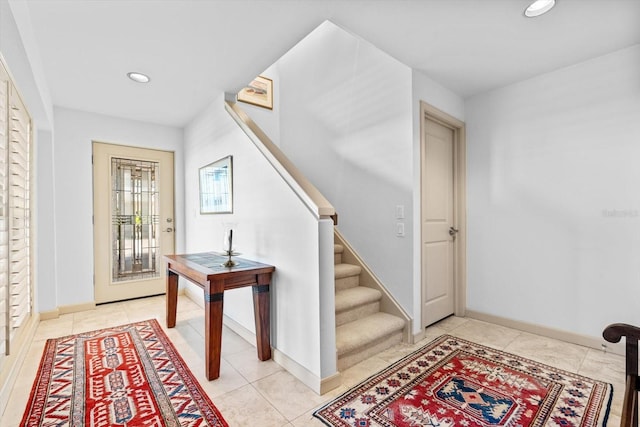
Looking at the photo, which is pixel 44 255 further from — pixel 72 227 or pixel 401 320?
pixel 401 320

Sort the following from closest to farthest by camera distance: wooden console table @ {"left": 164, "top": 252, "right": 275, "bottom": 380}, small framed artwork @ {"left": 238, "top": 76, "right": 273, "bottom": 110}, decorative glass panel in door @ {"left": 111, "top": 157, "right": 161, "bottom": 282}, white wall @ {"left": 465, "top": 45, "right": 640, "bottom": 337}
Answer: wooden console table @ {"left": 164, "top": 252, "right": 275, "bottom": 380}
white wall @ {"left": 465, "top": 45, "right": 640, "bottom": 337}
decorative glass panel in door @ {"left": 111, "top": 157, "right": 161, "bottom": 282}
small framed artwork @ {"left": 238, "top": 76, "right": 273, "bottom": 110}

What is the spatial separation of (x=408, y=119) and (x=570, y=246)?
5.75ft

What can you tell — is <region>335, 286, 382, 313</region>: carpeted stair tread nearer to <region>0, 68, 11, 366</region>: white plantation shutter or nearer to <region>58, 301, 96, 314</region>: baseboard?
<region>0, 68, 11, 366</region>: white plantation shutter

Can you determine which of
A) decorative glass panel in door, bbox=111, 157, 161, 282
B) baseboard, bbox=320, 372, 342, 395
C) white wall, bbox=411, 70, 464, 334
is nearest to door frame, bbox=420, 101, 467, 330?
white wall, bbox=411, 70, 464, 334

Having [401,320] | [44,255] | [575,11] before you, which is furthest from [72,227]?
[575,11]

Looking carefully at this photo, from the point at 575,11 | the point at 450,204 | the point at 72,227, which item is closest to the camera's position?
the point at 575,11

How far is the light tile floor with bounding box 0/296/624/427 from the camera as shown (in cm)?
175

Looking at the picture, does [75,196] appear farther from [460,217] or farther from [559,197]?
[559,197]

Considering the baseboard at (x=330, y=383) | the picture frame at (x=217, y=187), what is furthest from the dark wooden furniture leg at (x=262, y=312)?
the picture frame at (x=217, y=187)

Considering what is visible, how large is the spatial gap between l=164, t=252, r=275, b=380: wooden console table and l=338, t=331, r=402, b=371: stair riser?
571 millimetres

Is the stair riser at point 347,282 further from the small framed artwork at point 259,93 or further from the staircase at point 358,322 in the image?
the small framed artwork at point 259,93

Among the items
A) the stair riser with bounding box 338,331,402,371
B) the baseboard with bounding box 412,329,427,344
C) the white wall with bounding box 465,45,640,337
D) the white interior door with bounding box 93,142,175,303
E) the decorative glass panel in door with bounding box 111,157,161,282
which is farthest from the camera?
the decorative glass panel in door with bounding box 111,157,161,282

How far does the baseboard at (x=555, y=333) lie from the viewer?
241 centimetres

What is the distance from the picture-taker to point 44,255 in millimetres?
3340
